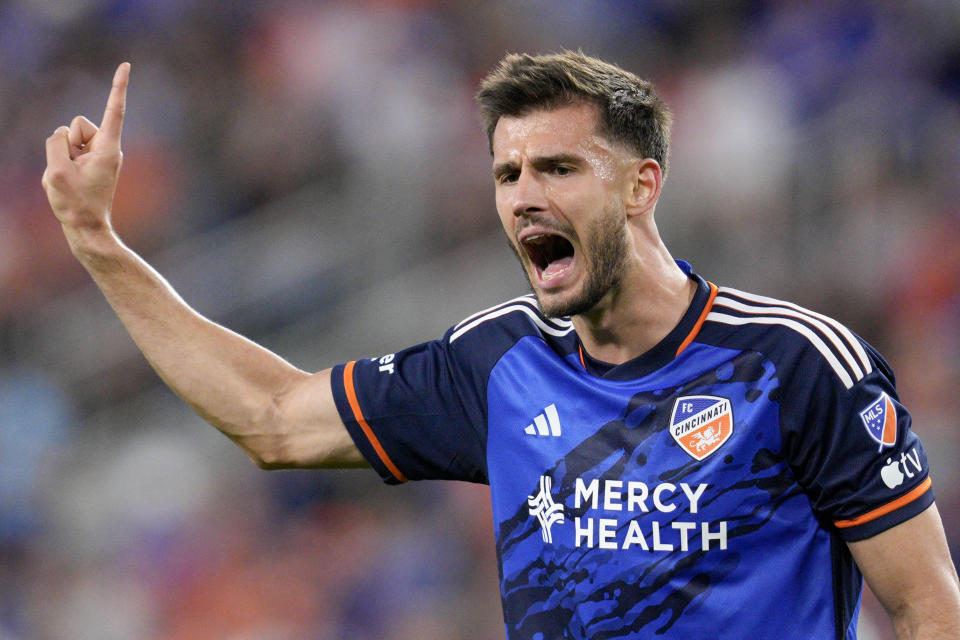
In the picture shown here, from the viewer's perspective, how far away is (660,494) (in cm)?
253

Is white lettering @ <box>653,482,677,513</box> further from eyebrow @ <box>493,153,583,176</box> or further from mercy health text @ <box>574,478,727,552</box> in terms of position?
eyebrow @ <box>493,153,583,176</box>

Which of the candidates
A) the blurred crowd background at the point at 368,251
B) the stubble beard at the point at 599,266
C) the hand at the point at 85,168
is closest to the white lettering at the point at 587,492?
the stubble beard at the point at 599,266

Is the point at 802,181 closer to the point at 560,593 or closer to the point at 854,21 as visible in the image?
the point at 854,21

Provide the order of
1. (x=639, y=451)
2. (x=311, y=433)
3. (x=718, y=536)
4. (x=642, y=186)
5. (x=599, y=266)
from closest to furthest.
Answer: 1. (x=718, y=536)
2. (x=639, y=451)
3. (x=599, y=266)
4. (x=642, y=186)
5. (x=311, y=433)

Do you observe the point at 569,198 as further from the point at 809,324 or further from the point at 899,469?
the point at 899,469

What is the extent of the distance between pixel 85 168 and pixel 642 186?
4.15 ft

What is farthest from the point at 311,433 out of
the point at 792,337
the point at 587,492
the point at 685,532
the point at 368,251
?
the point at 368,251

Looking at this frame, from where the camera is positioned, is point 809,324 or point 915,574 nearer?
point 915,574

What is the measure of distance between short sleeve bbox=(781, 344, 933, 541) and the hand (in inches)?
61.9

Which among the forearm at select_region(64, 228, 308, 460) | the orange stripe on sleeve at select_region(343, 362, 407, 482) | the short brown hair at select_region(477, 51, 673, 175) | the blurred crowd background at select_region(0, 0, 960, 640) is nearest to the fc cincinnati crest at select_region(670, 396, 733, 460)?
the short brown hair at select_region(477, 51, 673, 175)

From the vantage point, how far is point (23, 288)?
7.23 m

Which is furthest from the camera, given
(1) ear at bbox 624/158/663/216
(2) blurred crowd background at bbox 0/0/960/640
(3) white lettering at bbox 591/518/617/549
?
(2) blurred crowd background at bbox 0/0/960/640

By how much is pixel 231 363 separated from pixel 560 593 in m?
0.94

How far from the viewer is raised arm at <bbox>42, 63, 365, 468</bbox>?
2.76 metres
